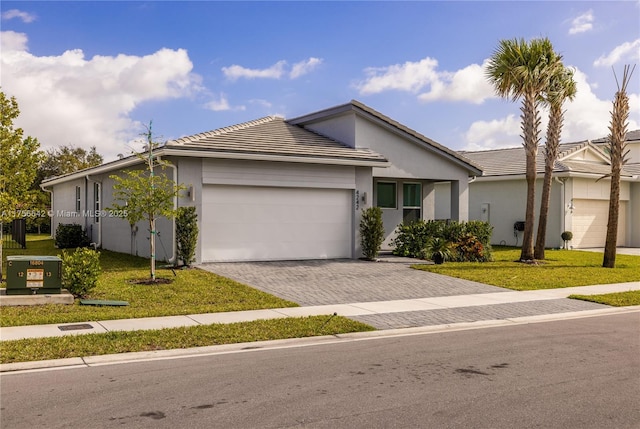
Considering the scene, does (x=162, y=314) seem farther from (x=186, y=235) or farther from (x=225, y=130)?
(x=225, y=130)

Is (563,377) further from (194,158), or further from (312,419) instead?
(194,158)

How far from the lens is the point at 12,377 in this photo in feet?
22.9

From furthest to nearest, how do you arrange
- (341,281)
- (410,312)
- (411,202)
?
(411,202), (341,281), (410,312)

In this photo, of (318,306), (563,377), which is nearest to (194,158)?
(318,306)

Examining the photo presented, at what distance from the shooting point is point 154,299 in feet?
40.8

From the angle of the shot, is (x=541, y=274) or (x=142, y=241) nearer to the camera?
(x=541, y=274)

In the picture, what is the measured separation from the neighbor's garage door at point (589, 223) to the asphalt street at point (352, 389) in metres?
20.9

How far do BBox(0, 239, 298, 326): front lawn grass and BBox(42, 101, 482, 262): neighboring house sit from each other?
255 centimetres

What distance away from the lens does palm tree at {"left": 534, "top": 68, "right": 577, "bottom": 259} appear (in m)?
21.6

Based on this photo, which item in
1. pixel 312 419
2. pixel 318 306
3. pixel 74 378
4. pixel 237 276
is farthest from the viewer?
pixel 237 276

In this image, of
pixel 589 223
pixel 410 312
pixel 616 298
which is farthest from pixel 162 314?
pixel 589 223

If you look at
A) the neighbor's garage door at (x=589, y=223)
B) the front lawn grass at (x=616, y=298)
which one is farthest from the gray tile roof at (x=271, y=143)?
the neighbor's garage door at (x=589, y=223)

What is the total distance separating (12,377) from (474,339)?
6.30 metres

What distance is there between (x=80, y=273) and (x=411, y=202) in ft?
49.3
